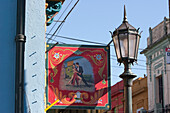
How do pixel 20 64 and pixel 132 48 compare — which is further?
pixel 132 48

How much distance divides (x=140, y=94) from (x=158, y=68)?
2.91 metres

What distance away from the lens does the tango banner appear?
13.4 m

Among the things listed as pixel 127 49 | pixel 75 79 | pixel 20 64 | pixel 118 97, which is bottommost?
pixel 20 64

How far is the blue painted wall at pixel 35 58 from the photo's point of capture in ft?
31.2

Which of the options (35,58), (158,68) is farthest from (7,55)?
(158,68)

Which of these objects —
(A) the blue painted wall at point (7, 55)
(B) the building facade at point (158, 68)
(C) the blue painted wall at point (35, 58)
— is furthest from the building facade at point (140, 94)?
(A) the blue painted wall at point (7, 55)

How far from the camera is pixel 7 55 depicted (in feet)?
31.5

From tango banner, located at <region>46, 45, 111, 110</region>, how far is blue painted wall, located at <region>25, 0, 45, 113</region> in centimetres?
329

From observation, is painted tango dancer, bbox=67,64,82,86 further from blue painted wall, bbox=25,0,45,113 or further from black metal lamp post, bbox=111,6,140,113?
black metal lamp post, bbox=111,6,140,113

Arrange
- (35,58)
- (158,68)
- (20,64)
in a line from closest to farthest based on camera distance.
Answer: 1. (20,64)
2. (35,58)
3. (158,68)

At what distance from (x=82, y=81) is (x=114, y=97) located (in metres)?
29.4

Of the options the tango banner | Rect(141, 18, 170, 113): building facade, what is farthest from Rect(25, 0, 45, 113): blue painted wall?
Rect(141, 18, 170, 113): building facade

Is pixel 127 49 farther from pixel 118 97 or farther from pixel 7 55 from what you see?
pixel 118 97

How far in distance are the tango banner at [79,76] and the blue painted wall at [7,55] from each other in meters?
3.61
